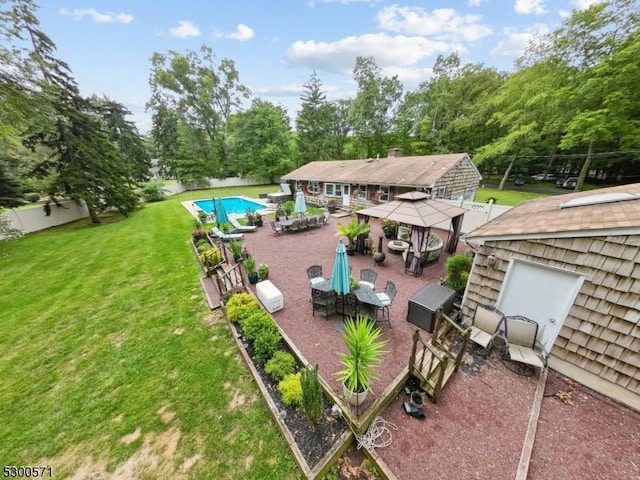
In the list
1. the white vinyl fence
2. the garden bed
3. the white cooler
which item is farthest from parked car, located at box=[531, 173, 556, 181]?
the white vinyl fence

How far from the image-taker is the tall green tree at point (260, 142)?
30125mm

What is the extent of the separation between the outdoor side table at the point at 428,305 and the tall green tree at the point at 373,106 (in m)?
30.7

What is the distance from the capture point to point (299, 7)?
12.5 m

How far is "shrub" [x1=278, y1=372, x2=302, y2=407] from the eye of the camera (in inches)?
154

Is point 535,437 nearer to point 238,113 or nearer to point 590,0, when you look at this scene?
point 590,0

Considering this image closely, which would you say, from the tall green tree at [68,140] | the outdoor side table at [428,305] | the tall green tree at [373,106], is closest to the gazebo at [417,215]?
the outdoor side table at [428,305]

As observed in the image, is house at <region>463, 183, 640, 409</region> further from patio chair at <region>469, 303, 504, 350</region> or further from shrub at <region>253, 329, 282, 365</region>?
shrub at <region>253, 329, 282, 365</region>

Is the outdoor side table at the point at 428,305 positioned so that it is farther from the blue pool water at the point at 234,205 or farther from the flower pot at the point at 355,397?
the blue pool water at the point at 234,205

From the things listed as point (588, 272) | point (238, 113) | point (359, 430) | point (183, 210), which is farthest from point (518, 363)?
point (238, 113)

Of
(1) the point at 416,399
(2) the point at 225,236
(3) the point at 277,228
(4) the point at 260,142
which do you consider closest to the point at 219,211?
(2) the point at 225,236

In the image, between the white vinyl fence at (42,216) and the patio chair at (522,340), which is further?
the white vinyl fence at (42,216)

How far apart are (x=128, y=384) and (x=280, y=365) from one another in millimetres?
3282

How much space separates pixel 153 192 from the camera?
25172mm

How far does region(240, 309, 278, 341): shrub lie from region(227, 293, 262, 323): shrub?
266mm
